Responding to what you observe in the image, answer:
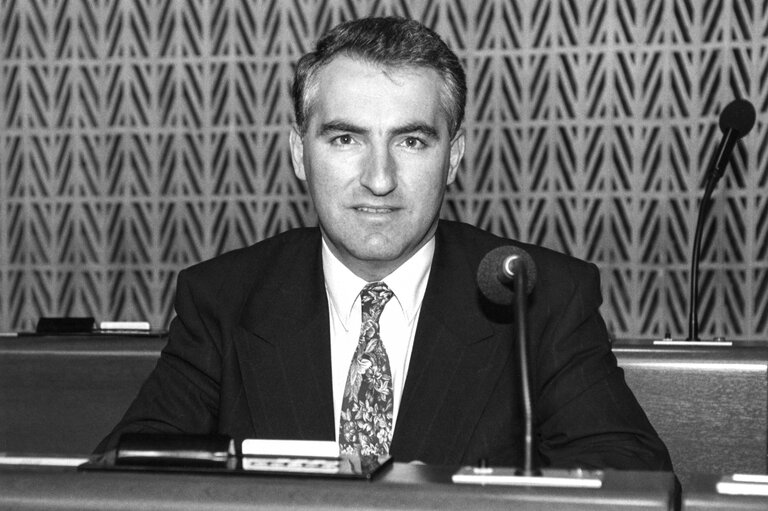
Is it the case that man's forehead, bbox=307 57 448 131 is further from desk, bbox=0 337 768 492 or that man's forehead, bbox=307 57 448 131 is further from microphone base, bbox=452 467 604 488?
microphone base, bbox=452 467 604 488

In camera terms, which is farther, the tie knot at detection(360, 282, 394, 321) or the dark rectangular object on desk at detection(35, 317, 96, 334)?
the dark rectangular object on desk at detection(35, 317, 96, 334)

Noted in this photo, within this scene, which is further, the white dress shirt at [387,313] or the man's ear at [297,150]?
the man's ear at [297,150]

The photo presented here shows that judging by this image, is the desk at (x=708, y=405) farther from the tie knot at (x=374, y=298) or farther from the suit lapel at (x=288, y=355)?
the suit lapel at (x=288, y=355)

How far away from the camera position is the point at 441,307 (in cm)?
202

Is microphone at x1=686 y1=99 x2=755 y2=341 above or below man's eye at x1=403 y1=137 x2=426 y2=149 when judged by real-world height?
above

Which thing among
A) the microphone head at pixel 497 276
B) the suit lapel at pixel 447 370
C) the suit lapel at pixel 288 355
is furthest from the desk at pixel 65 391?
the microphone head at pixel 497 276

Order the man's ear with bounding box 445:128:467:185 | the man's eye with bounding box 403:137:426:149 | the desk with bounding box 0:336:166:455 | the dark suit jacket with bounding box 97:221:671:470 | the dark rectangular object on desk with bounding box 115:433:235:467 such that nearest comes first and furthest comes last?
the dark rectangular object on desk with bounding box 115:433:235:467 < the dark suit jacket with bounding box 97:221:671:470 < the man's eye with bounding box 403:137:426:149 < the man's ear with bounding box 445:128:467:185 < the desk with bounding box 0:336:166:455

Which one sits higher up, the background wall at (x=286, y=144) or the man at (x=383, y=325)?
the background wall at (x=286, y=144)

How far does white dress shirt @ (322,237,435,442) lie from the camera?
1.98 meters

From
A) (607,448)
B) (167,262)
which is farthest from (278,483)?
(167,262)

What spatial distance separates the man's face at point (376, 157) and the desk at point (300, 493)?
0.87m

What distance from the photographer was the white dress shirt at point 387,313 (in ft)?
6.51

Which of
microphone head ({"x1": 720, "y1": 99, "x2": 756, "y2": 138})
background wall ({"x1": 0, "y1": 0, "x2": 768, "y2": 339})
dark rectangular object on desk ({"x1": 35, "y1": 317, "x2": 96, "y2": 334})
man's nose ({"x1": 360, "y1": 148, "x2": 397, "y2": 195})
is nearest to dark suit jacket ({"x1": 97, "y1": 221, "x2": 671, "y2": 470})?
man's nose ({"x1": 360, "y1": 148, "x2": 397, "y2": 195})

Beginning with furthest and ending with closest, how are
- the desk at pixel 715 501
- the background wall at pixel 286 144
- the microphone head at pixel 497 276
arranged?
the background wall at pixel 286 144
the microphone head at pixel 497 276
the desk at pixel 715 501
